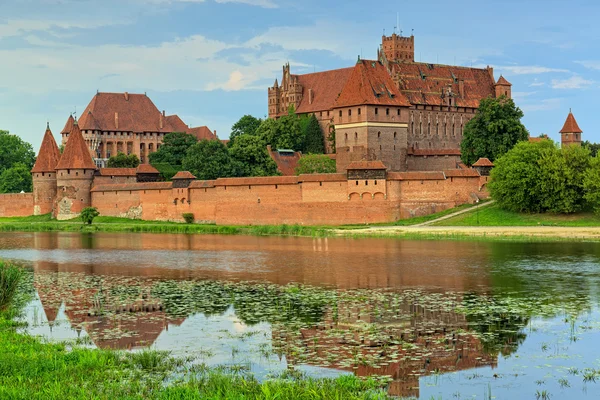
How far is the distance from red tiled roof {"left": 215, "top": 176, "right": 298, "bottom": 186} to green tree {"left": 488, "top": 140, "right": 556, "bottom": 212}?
9.17 metres

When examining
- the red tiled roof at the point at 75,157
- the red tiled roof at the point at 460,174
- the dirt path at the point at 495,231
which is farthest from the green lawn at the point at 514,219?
the red tiled roof at the point at 75,157

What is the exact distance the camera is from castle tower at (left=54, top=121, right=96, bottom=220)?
51312mm

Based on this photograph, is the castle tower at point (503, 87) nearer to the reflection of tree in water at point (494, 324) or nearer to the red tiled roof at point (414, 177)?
the red tiled roof at point (414, 177)

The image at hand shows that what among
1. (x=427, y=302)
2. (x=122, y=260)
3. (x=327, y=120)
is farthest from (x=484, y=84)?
(x=427, y=302)

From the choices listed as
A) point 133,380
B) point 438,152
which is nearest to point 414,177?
point 438,152

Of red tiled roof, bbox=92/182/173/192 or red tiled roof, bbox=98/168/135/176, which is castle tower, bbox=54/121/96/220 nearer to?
red tiled roof, bbox=98/168/135/176

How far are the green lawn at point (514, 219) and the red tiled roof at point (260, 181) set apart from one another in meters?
7.81

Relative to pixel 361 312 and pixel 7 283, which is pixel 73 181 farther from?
pixel 361 312

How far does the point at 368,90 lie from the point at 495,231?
54.6ft

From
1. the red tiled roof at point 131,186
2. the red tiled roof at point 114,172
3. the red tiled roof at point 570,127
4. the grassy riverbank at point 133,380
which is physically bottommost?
the grassy riverbank at point 133,380

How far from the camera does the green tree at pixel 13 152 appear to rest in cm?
7268

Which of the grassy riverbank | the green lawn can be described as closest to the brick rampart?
A: the green lawn

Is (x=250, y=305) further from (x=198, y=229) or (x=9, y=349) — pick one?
(x=198, y=229)

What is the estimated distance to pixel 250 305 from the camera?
16.5 m
